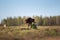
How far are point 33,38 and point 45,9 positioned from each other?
2.39 feet

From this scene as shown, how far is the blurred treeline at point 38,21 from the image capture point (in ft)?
9.98

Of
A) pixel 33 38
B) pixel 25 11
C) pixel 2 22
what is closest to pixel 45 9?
pixel 25 11

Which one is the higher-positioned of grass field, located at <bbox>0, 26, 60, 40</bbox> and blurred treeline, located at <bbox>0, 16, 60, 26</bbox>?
blurred treeline, located at <bbox>0, 16, 60, 26</bbox>

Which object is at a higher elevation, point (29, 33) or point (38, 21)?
point (38, 21)

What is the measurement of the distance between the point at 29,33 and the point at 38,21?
0.34m

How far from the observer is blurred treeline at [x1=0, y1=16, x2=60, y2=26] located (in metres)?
3.04

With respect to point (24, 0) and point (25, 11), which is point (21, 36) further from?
point (24, 0)

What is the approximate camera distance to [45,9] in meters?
3.22

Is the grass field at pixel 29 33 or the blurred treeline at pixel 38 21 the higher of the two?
the blurred treeline at pixel 38 21

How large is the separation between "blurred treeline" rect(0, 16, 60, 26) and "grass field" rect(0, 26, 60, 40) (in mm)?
76

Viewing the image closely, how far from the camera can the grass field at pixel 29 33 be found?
2.94 metres

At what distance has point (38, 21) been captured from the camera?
3.11 meters

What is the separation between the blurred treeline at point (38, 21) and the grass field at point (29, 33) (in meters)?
0.08

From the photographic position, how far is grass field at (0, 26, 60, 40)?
2943 mm
